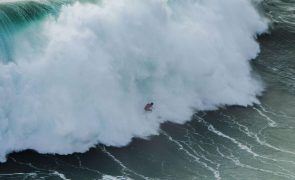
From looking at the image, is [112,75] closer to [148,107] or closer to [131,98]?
[131,98]

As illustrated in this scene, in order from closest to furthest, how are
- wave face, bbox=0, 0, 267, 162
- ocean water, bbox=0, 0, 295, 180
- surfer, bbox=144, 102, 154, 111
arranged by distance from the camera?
ocean water, bbox=0, 0, 295, 180
wave face, bbox=0, 0, 267, 162
surfer, bbox=144, 102, 154, 111

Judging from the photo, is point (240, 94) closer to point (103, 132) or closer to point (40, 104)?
point (103, 132)

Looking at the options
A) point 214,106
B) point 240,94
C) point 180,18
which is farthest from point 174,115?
point 180,18

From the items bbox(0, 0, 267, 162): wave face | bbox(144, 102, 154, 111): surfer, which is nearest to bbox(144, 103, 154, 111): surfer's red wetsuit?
bbox(144, 102, 154, 111): surfer

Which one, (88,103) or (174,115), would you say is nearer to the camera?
(88,103)

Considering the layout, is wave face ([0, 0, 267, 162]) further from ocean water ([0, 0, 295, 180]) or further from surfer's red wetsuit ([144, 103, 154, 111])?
surfer's red wetsuit ([144, 103, 154, 111])

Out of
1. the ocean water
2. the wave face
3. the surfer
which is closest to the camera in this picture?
the ocean water
